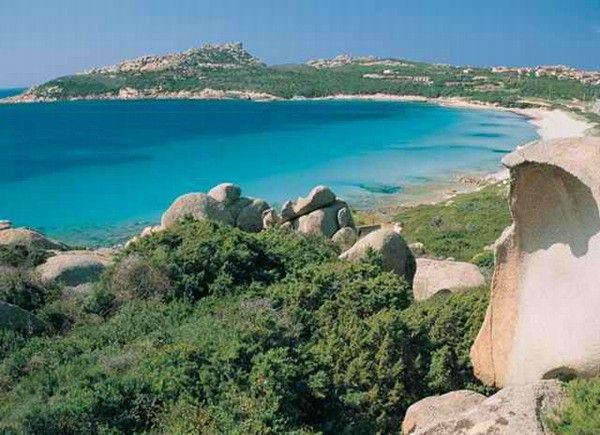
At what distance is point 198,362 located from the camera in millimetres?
10297

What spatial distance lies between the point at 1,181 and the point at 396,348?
5704 centimetres

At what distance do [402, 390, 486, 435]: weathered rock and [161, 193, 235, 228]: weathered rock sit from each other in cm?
1542

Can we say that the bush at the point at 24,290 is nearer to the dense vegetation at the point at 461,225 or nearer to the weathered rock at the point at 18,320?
the weathered rock at the point at 18,320

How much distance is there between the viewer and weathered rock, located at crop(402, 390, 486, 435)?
8758 millimetres

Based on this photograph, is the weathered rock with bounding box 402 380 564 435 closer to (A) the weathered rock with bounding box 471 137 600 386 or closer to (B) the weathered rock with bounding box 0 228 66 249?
(A) the weathered rock with bounding box 471 137 600 386

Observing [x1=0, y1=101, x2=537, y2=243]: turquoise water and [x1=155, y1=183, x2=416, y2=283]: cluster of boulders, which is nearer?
[x1=155, y1=183, x2=416, y2=283]: cluster of boulders

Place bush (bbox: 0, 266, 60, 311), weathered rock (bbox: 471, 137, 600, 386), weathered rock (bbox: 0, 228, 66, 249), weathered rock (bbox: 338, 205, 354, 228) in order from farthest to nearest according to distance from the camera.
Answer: weathered rock (bbox: 338, 205, 354, 228)
weathered rock (bbox: 0, 228, 66, 249)
bush (bbox: 0, 266, 60, 311)
weathered rock (bbox: 471, 137, 600, 386)

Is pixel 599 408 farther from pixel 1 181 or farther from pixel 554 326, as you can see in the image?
pixel 1 181

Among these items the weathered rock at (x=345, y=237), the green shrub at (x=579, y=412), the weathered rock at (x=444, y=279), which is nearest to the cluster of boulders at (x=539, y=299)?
the green shrub at (x=579, y=412)

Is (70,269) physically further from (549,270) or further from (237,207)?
(549,270)

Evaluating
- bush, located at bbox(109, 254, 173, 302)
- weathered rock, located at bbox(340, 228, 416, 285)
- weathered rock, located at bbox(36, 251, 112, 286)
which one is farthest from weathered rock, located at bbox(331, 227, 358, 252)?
bush, located at bbox(109, 254, 173, 302)

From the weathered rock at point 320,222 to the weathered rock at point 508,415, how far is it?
1735 cm

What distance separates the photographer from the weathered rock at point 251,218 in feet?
84.8

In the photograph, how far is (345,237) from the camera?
24.9 m
